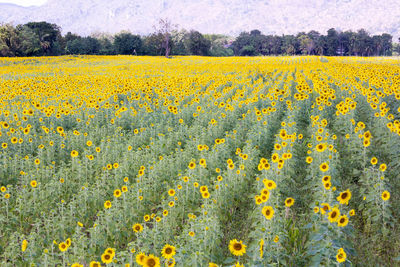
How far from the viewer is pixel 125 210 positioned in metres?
4.59

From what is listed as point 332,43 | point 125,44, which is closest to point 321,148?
point 125,44

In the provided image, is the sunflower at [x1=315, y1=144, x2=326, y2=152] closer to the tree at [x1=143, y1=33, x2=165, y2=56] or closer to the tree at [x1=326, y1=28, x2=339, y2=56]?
the tree at [x1=143, y1=33, x2=165, y2=56]

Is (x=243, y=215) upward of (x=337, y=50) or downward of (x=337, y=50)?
downward

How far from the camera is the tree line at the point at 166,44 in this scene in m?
53.3

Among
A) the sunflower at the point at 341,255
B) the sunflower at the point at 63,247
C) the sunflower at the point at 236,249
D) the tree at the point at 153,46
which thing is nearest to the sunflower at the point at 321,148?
the sunflower at the point at 341,255

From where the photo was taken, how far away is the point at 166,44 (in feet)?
200

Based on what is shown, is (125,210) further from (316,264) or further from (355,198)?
(355,198)

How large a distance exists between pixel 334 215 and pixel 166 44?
61071 millimetres

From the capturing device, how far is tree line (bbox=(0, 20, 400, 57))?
53.3 meters

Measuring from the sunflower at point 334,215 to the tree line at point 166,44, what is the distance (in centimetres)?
5625

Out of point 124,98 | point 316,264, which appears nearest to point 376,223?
point 316,264

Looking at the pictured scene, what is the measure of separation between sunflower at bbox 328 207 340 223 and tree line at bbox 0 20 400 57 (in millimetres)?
56252

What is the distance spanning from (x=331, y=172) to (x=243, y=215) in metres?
1.60

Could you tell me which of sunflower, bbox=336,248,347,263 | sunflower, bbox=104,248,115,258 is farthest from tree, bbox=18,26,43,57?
sunflower, bbox=336,248,347,263
